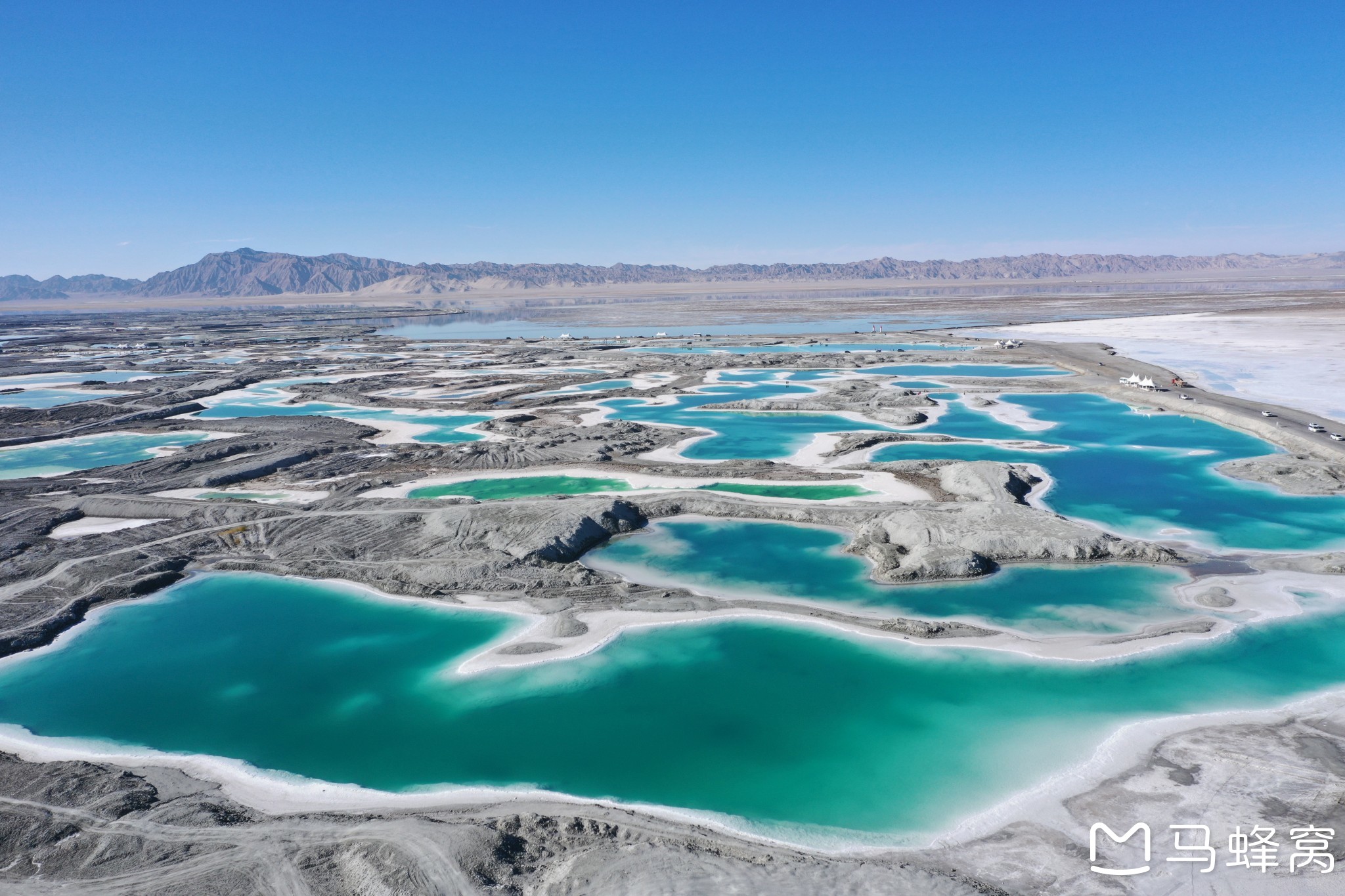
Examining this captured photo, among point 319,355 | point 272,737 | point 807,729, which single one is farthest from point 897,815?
point 319,355

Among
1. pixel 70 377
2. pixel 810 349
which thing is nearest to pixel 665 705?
pixel 810 349

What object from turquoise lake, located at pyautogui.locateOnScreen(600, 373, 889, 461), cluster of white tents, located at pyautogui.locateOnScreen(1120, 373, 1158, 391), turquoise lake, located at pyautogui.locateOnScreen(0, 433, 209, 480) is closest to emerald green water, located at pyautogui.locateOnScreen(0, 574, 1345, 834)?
turquoise lake, located at pyautogui.locateOnScreen(600, 373, 889, 461)

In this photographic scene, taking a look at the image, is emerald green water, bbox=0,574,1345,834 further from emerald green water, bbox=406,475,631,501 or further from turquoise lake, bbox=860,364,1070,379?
turquoise lake, bbox=860,364,1070,379

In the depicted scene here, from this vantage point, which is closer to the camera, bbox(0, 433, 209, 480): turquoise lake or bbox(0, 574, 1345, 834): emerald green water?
bbox(0, 574, 1345, 834): emerald green water

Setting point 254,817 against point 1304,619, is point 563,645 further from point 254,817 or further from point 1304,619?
point 1304,619

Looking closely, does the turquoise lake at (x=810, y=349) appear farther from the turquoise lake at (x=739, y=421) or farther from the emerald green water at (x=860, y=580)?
the emerald green water at (x=860, y=580)

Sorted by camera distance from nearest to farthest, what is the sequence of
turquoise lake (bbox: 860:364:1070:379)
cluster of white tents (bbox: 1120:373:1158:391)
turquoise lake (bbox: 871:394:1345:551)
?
turquoise lake (bbox: 871:394:1345:551) < cluster of white tents (bbox: 1120:373:1158:391) < turquoise lake (bbox: 860:364:1070:379)
